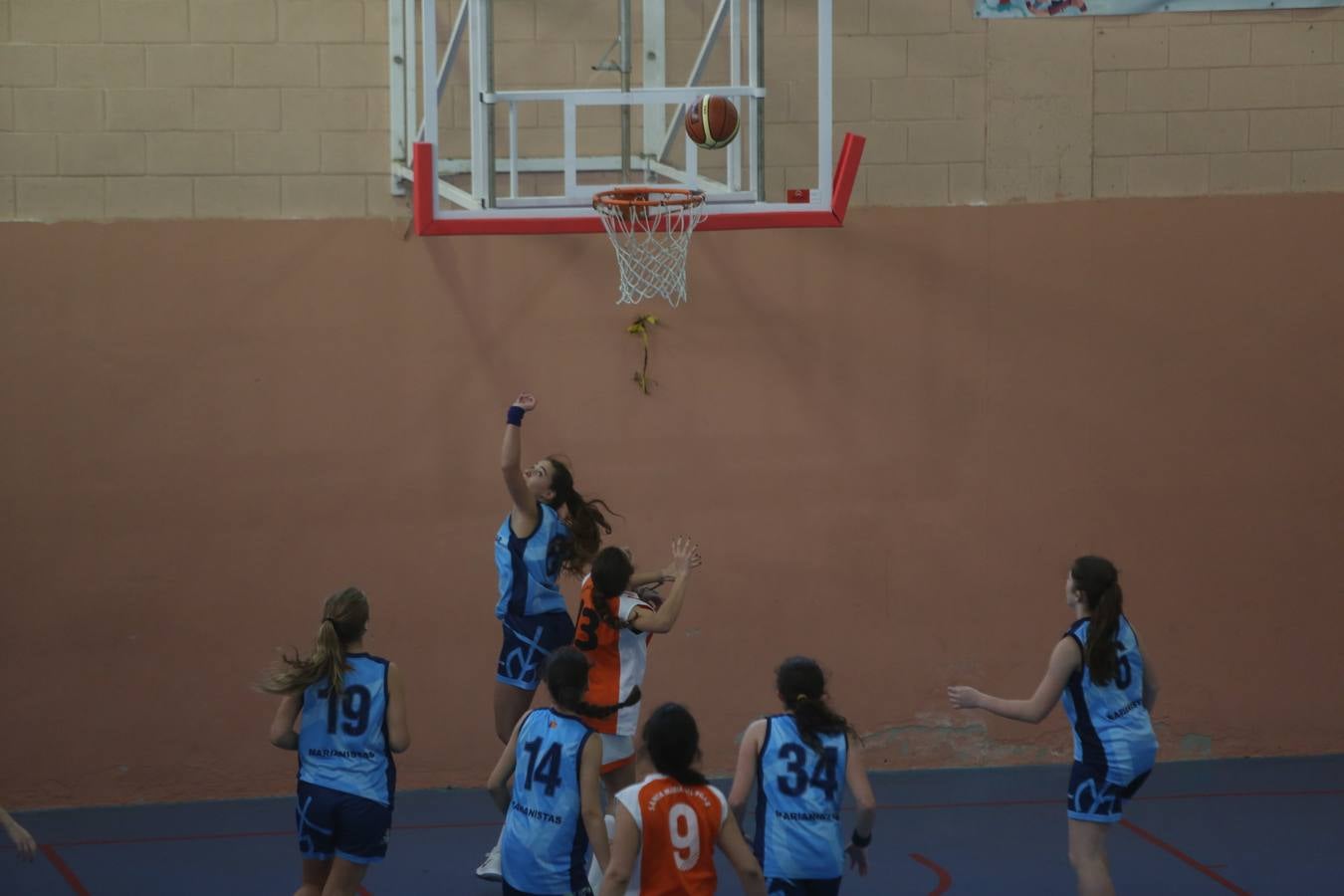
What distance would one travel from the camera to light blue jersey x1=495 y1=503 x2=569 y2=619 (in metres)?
6.19

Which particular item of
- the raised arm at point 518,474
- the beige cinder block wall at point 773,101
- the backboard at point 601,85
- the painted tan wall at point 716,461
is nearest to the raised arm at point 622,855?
the raised arm at point 518,474

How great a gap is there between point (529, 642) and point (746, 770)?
6.60 ft

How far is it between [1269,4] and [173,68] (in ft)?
17.8

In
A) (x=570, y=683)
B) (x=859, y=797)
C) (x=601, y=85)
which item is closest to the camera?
(x=859, y=797)

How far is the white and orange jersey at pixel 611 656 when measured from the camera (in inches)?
223

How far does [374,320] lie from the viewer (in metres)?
7.42

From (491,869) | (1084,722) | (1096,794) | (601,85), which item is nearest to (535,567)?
(491,869)

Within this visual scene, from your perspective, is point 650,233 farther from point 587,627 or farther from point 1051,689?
point 1051,689

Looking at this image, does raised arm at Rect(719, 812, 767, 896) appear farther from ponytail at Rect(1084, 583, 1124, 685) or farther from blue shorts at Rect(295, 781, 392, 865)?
ponytail at Rect(1084, 583, 1124, 685)

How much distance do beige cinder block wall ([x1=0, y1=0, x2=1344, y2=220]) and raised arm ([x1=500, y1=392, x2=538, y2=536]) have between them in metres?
1.92

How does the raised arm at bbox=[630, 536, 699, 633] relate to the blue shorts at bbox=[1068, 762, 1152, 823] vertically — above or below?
above

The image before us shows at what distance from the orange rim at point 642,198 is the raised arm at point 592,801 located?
2.60 meters

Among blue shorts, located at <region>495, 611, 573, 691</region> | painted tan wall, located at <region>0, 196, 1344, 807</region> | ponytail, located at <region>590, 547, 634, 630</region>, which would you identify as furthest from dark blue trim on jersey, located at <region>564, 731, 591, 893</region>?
painted tan wall, located at <region>0, 196, 1344, 807</region>

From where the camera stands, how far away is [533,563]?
6.21 m
